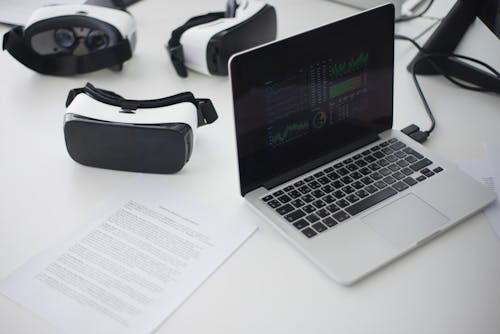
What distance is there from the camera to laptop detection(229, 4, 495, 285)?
0.74 m

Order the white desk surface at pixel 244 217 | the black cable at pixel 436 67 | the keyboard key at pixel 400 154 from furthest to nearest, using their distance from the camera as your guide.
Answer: the black cable at pixel 436 67 < the keyboard key at pixel 400 154 < the white desk surface at pixel 244 217

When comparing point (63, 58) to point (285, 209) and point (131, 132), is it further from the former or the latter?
point (285, 209)

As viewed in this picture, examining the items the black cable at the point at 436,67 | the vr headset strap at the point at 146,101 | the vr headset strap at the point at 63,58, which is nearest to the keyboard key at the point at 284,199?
the vr headset strap at the point at 146,101

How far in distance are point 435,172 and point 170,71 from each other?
1.79ft

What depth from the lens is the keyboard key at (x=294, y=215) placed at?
30.2 inches

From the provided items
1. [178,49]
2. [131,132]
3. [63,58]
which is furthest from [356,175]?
[63,58]

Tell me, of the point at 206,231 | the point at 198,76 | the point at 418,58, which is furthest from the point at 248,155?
the point at 418,58

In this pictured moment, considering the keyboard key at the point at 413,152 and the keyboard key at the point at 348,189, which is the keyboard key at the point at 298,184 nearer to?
the keyboard key at the point at 348,189

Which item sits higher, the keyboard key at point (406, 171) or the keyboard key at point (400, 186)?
the keyboard key at point (406, 171)

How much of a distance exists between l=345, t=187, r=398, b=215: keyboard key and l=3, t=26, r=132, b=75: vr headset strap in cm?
56

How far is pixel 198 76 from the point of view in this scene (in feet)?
3.63

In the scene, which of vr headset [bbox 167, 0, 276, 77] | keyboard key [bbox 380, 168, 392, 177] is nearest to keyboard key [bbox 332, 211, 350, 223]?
keyboard key [bbox 380, 168, 392, 177]

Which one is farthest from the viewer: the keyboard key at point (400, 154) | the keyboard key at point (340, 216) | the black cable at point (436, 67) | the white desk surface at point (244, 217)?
the black cable at point (436, 67)

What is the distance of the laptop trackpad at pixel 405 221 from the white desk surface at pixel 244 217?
0.02 metres
